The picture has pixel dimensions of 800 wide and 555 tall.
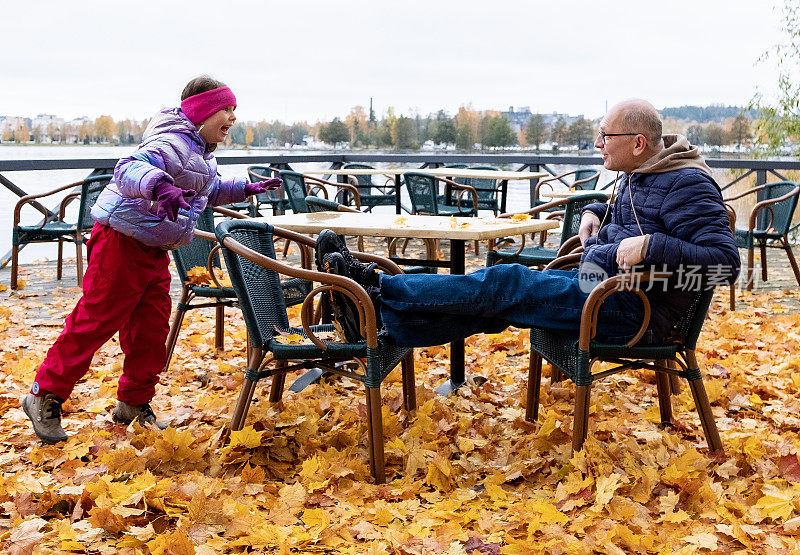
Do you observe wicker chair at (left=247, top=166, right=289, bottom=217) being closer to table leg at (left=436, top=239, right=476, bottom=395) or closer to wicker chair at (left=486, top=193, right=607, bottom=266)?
wicker chair at (left=486, top=193, right=607, bottom=266)

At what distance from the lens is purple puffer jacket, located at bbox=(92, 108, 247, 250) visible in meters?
2.72

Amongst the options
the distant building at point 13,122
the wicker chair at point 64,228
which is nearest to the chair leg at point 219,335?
the wicker chair at point 64,228

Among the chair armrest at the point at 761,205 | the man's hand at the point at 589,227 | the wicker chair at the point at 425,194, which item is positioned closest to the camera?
the man's hand at the point at 589,227

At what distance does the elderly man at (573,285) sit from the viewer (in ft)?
8.60

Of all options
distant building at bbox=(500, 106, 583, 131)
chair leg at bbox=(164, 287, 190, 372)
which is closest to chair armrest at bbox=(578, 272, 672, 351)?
chair leg at bbox=(164, 287, 190, 372)

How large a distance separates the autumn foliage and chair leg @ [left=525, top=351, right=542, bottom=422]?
6 centimetres

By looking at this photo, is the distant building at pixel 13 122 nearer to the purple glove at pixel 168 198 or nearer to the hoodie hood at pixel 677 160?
the purple glove at pixel 168 198

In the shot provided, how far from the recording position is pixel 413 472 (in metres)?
2.66

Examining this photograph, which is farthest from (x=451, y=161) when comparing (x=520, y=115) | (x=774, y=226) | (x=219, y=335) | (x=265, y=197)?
(x=219, y=335)

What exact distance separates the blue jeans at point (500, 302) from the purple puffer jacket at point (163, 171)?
815mm

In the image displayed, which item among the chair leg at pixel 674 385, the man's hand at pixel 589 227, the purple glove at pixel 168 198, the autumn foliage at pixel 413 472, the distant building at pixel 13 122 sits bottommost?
the autumn foliage at pixel 413 472

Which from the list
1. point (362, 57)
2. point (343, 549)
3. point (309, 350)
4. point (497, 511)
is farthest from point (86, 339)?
point (362, 57)

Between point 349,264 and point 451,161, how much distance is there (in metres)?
8.80

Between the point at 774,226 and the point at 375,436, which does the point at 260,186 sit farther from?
the point at 774,226
